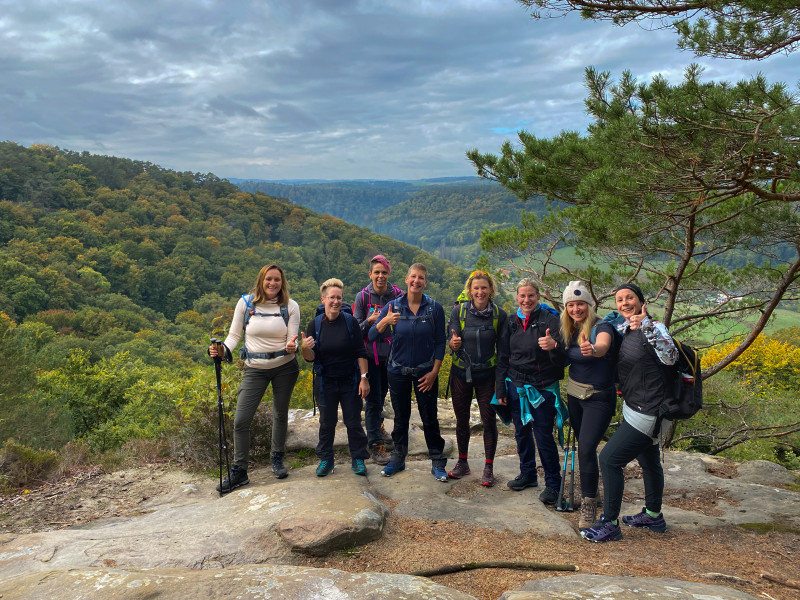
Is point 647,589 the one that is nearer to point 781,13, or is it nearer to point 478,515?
point 478,515

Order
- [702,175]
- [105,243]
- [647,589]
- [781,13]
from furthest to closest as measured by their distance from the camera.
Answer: [105,243]
[702,175]
[781,13]
[647,589]

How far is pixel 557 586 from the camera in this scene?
8.74 ft

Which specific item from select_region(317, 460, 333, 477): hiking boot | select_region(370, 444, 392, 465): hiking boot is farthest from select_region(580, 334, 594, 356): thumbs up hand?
select_region(317, 460, 333, 477): hiking boot

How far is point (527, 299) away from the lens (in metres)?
4.10

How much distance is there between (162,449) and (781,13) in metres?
7.10

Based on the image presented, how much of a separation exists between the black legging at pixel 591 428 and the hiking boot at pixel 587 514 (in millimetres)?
43

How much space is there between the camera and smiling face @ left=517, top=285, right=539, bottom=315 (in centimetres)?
407

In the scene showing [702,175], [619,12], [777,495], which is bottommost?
[777,495]

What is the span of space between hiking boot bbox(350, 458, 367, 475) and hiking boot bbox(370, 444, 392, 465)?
13.2 inches

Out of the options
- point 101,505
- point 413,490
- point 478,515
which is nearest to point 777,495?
point 478,515

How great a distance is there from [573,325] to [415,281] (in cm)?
135

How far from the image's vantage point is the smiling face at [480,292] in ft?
14.0

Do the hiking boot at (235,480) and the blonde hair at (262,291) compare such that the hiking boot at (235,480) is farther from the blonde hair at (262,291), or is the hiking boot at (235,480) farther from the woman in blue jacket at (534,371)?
the woman in blue jacket at (534,371)

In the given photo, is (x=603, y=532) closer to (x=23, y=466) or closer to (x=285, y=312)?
(x=285, y=312)
